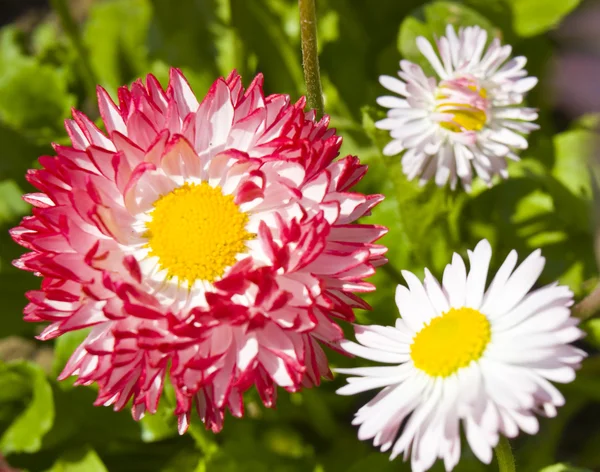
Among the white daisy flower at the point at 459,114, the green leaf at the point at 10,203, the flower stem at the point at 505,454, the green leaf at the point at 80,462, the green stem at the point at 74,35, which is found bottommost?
the green leaf at the point at 80,462

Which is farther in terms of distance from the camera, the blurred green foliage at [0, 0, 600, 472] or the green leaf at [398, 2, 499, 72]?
the green leaf at [398, 2, 499, 72]

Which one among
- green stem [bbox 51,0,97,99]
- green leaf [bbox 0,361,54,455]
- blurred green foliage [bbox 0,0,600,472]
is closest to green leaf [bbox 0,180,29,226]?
blurred green foliage [bbox 0,0,600,472]

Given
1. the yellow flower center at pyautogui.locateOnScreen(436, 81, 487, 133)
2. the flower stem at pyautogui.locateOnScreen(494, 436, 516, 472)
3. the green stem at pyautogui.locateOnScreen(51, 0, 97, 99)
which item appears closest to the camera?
the flower stem at pyautogui.locateOnScreen(494, 436, 516, 472)

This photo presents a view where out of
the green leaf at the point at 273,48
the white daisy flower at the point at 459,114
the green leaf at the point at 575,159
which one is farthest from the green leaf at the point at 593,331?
the green leaf at the point at 273,48

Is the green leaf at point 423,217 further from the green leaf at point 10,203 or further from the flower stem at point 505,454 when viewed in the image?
the green leaf at point 10,203

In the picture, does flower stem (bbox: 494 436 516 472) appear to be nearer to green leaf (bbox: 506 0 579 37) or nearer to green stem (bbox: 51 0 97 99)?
green leaf (bbox: 506 0 579 37)

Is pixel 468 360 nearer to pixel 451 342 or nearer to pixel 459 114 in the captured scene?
pixel 451 342
